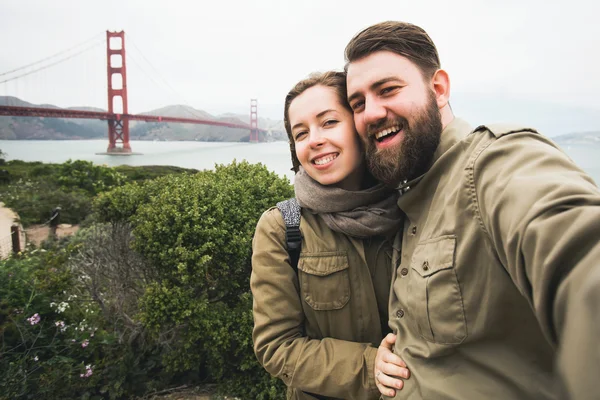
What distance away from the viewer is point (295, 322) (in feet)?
4.56

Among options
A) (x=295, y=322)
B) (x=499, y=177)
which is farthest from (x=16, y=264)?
(x=499, y=177)

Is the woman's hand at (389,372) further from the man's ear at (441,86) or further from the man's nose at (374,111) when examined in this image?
the man's ear at (441,86)

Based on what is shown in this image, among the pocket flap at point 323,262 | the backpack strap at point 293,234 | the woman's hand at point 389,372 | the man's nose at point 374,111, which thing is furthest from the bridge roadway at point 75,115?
the woman's hand at point 389,372

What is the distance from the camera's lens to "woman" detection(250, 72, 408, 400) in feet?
4.28

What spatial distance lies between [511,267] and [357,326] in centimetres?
82

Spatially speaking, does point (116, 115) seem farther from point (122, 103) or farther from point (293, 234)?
point (293, 234)

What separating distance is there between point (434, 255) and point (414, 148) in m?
0.41

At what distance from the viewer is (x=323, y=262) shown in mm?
1374

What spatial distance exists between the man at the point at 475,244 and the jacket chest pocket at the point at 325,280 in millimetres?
210

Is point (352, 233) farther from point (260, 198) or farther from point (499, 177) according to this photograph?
point (260, 198)

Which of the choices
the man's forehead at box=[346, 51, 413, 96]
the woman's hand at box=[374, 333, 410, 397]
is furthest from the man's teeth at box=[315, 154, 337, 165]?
the woman's hand at box=[374, 333, 410, 397]

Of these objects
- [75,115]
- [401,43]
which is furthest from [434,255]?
[75,115]

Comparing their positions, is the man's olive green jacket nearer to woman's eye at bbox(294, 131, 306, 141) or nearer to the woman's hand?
the woman's hand

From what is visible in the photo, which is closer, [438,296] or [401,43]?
[438,296]
